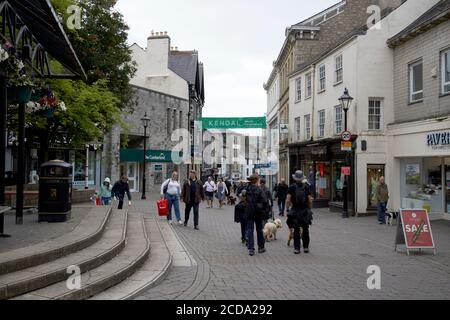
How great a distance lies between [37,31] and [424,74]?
46.0ft

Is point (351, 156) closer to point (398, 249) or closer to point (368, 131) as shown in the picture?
point (368, 131)

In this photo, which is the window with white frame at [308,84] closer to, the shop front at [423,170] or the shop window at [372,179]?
the shop window at [372,179]

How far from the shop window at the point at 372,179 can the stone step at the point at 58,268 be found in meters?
13.9

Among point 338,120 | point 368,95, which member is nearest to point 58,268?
point 368,95

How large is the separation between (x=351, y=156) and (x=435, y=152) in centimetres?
476

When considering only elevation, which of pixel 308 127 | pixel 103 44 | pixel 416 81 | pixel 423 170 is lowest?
pixel 423 170

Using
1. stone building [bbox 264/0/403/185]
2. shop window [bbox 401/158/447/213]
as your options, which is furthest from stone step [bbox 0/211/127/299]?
stone building [bbox 264/0/403/185]

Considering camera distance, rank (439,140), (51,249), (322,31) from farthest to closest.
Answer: (322,31), (439,140), (51,249)

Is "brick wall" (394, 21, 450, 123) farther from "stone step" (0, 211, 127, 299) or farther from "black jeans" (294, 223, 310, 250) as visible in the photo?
"stone step" (0, 211, 127, 299)

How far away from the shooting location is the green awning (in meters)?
38.6

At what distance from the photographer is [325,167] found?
26.5 m

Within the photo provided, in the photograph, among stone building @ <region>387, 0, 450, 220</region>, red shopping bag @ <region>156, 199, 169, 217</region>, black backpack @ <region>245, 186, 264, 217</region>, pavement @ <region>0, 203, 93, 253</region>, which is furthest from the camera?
stone building @ <region>387, 0, 450, 220</region>

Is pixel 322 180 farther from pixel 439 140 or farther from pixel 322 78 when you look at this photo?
pixel 439 140

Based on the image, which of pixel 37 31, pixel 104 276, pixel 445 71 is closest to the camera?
pixel 104 276
